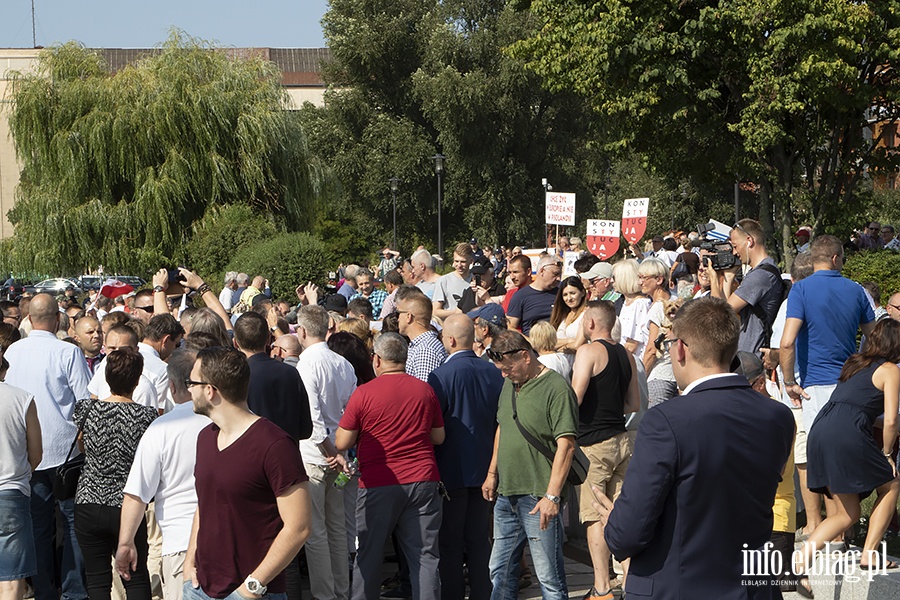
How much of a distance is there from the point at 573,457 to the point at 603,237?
11121 millimetres

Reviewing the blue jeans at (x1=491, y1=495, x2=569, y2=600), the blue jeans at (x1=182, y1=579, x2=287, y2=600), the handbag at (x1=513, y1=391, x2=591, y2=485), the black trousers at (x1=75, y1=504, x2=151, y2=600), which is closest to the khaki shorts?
the handbag at (x1=513, y1=391, x2=591, y2=485)

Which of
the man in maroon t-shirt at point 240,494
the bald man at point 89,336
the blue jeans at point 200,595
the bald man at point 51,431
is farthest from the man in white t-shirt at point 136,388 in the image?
the man in maroon t-shirt at point 240,494

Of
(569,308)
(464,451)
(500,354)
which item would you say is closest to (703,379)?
(500,354)

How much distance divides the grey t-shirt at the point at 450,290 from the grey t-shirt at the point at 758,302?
11.1ft

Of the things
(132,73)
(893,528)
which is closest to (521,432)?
(893,528)

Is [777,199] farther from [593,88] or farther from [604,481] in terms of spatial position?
[604,481]

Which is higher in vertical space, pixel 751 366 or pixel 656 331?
pixel 751 366

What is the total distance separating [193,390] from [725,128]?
20.3m

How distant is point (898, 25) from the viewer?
2075cm

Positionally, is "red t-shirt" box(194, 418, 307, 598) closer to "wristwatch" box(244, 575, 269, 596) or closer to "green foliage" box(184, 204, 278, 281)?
"wristwatch" box(244, 575, 269, 596)

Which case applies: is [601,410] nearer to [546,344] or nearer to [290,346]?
[546,344]

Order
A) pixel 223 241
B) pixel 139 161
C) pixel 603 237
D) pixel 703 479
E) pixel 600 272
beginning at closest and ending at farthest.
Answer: pixel 703 479
pixel 600 272
pixel 603 237
pixel 223 241
pixel 139 161

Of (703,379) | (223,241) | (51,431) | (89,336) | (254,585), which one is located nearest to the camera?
(703,379)

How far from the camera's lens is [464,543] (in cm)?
715
